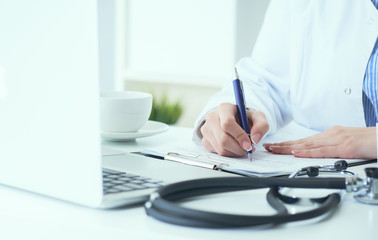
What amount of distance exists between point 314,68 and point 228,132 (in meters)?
0.52

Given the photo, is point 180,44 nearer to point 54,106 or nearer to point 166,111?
point 166,111

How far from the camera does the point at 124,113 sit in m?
0.92

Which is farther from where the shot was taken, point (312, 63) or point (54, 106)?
point (312, 63)

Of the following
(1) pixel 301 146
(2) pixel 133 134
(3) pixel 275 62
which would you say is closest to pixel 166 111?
(3) pixel 275 62

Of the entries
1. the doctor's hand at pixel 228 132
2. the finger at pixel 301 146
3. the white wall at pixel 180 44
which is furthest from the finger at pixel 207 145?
the white wall at pixel 180 44

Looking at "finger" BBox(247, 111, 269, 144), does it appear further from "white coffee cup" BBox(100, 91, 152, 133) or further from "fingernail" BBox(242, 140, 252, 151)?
"white coffee cup" BBox(100, 91, 152, 133)

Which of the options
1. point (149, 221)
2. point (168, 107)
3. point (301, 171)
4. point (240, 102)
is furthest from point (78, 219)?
point (168, 107)

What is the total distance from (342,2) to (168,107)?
2.71 meters

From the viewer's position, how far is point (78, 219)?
492 millimetres

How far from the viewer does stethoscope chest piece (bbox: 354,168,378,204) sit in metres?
0.54

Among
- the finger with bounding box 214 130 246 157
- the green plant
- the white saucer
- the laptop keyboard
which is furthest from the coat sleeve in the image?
the green plant

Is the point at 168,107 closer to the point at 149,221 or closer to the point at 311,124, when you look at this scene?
the point at 311,124

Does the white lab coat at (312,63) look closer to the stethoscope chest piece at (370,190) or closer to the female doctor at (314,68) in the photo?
the female doctor at (314,68)

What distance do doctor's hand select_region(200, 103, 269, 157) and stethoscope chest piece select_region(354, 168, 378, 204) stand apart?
0.78ft
